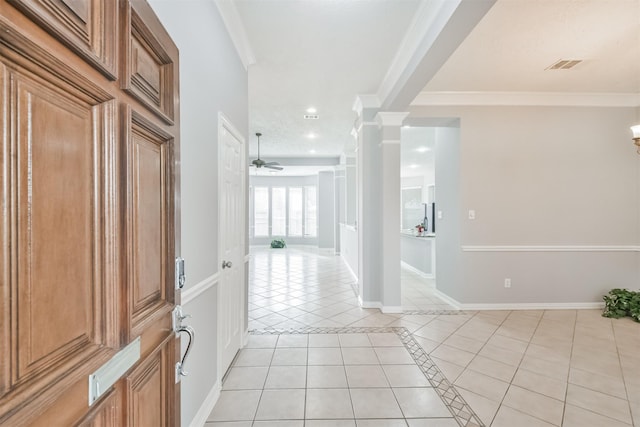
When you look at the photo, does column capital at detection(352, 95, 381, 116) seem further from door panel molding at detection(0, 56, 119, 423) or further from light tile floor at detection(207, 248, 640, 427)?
door panel molding at detection(0, 56, 119, 423)

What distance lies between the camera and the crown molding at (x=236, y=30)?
2.11m

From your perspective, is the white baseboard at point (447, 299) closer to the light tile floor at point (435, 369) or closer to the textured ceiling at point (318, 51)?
the light tile floor at point (435, 369)

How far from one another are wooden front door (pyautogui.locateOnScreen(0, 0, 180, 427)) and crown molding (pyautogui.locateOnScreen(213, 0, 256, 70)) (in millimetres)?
1373

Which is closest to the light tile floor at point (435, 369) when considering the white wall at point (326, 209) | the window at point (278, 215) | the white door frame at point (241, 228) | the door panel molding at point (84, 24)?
the white door frame at point (241, 228)

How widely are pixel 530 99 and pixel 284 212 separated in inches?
332

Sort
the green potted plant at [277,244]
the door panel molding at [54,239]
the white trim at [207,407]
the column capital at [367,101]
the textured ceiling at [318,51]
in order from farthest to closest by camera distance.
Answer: the green potted plant at [277,244] < the column capital at [367,101] < the textured ceiling at [318,51] < the white trim at [207,407] < the door panel molding at [54,239]

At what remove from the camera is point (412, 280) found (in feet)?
18.8

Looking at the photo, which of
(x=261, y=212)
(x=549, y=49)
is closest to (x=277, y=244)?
(x=261, y=212)

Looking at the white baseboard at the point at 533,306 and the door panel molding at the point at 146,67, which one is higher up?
the door panel molding at the point at 146,67

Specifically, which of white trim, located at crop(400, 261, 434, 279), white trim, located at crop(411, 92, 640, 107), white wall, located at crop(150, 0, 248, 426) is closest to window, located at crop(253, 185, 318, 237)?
white trim, located at crop(400, 261, 434, 279)

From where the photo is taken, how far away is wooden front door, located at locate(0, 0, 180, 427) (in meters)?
0.50

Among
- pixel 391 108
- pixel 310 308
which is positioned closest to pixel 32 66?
pixel 391 108

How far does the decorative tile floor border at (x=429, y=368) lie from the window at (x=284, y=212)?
7.66 metres

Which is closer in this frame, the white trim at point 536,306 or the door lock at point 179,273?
the door lock at point 179,273
